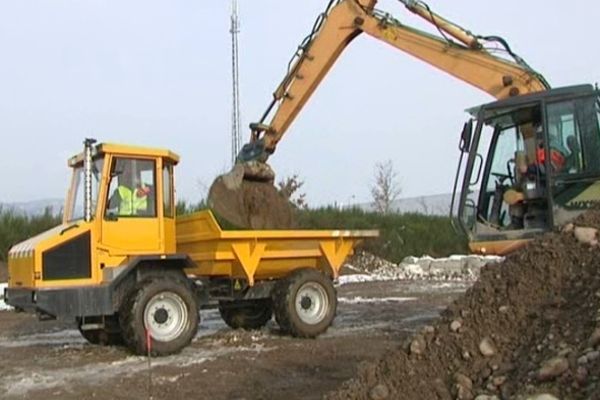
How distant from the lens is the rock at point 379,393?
4.92 m

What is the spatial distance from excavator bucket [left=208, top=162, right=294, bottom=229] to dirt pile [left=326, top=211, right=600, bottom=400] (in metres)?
6.23

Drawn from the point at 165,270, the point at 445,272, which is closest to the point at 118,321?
the point at 165,270

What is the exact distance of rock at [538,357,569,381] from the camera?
4.35 meters

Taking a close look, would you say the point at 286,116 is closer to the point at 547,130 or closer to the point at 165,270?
the point at 165,270

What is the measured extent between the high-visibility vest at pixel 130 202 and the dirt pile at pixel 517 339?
18.1ft

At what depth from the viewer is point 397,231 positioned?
28.6m

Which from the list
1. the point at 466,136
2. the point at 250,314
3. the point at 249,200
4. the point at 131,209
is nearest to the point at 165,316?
the point at 131,209

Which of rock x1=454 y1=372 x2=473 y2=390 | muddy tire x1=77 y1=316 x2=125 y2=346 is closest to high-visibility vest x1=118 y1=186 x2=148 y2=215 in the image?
muddy tire x1=77 y1=316 x2=125 y2=346

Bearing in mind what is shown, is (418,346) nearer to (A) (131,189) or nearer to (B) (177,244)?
(A) (131,189)

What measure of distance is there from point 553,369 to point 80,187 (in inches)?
304

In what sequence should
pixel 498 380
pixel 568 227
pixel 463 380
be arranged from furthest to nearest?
pixel 568 227
pixel 463 380
pixel 498 380

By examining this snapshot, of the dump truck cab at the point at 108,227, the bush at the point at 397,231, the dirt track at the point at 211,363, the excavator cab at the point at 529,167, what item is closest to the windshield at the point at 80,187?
the dump truck cab at the point at 108,227

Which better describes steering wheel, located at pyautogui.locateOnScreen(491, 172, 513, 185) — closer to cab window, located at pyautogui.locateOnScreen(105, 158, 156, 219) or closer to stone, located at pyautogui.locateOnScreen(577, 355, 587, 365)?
cab window, located at pyautogui.locateOnScreen(105, 158, 156, 219)

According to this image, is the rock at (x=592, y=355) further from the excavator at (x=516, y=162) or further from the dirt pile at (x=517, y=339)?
the excavator at (x=516, y=162)
